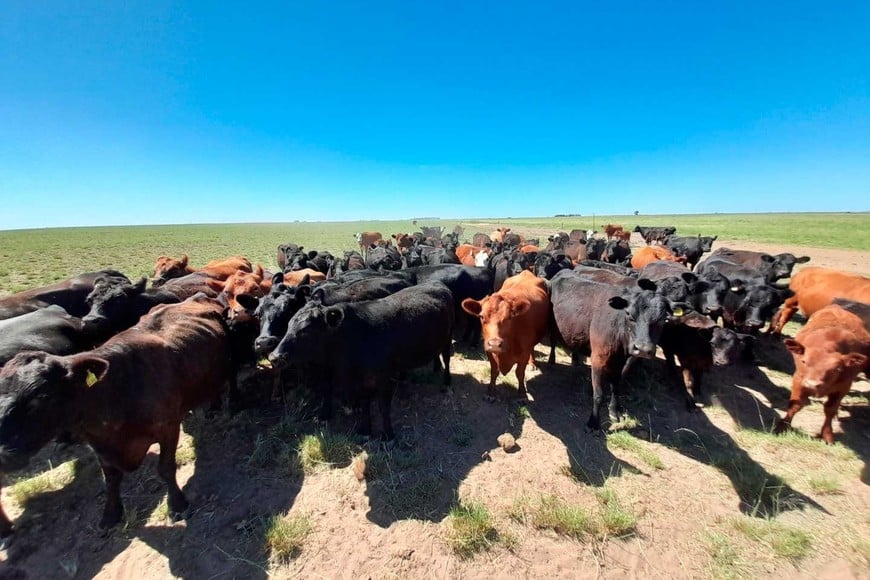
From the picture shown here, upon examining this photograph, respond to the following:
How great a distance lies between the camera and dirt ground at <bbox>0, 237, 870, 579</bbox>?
347 cm

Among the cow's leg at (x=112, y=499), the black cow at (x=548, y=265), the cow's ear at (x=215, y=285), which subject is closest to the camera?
the cow's leg at (x=112, y=499)

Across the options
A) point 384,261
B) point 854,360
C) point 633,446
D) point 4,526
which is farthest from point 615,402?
point 384,261

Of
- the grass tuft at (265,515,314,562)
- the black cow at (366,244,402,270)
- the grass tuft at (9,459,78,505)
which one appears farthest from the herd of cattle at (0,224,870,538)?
the black cow at (366,244,402,270)

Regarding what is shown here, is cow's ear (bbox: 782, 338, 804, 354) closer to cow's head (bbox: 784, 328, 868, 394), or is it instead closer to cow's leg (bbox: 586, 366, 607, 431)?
cow's head (bbox: 784, 328, 868, 394)

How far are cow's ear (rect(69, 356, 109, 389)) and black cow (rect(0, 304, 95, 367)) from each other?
2.16 meters

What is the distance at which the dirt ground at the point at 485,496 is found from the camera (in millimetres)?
3469

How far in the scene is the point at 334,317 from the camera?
484 cm

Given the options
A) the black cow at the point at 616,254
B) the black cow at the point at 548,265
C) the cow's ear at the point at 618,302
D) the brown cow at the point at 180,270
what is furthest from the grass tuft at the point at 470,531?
the black cow at the point at 616,254

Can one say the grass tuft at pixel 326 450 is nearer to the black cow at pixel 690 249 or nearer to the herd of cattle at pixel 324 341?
the herd of cattle at pixel 324 341

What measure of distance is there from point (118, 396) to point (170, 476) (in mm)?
1121

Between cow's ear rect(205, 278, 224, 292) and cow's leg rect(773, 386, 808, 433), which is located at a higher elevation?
cow's ear rect(205, 278, 224, 292)

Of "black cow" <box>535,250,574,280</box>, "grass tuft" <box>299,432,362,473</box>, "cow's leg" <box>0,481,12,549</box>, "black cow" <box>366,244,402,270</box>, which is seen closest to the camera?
"cow's leg" <box>0,481,12,549</box>

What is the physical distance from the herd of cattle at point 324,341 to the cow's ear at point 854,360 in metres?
0.02

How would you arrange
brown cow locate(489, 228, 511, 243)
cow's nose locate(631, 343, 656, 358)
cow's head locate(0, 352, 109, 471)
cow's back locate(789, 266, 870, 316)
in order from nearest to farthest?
1. cow's head locate(0, 352, 109, 471)
2. cow's nose locate(631, 343, 656, 358)
3. cow's back locate(789, 266, 870, 316)
4. brown cow locate(489, 228, 511, 243)
